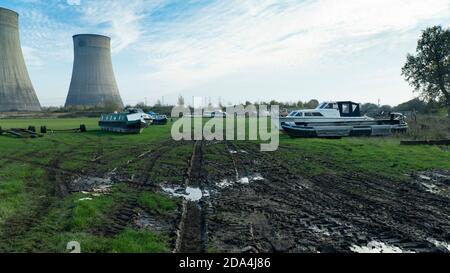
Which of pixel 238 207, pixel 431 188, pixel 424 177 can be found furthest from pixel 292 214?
pixel 424 177

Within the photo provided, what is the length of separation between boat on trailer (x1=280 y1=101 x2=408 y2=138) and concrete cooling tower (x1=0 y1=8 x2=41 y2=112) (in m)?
41.7

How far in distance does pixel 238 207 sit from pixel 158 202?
6.16 ft

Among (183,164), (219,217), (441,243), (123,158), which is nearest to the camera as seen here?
(441,243)

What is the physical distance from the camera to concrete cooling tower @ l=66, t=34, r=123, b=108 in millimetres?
51219

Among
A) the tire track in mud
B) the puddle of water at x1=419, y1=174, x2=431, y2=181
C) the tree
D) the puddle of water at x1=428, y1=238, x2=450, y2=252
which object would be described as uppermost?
the tree

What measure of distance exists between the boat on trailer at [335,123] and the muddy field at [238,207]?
29.8 ft

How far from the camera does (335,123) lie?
2230 cm

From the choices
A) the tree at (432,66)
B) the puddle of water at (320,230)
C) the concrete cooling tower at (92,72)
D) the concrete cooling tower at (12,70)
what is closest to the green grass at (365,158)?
the puddle of water at (320,230)

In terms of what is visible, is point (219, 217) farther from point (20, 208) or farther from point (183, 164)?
point (183, 164)

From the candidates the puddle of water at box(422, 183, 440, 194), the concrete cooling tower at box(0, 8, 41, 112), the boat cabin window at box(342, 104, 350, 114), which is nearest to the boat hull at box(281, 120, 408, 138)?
the boat cabin window at box(342, 104, 350, 114)

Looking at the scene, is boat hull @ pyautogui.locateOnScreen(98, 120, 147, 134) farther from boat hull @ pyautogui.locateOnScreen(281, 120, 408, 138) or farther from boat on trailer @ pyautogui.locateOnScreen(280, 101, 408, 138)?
boat hull @ pyautogui.locateOnScreen(281, 120, 408, 138)

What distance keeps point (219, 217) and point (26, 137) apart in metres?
21.0

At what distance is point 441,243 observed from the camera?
210 inches

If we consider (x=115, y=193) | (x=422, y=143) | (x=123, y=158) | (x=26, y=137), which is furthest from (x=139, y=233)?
(x=26, y=137)
